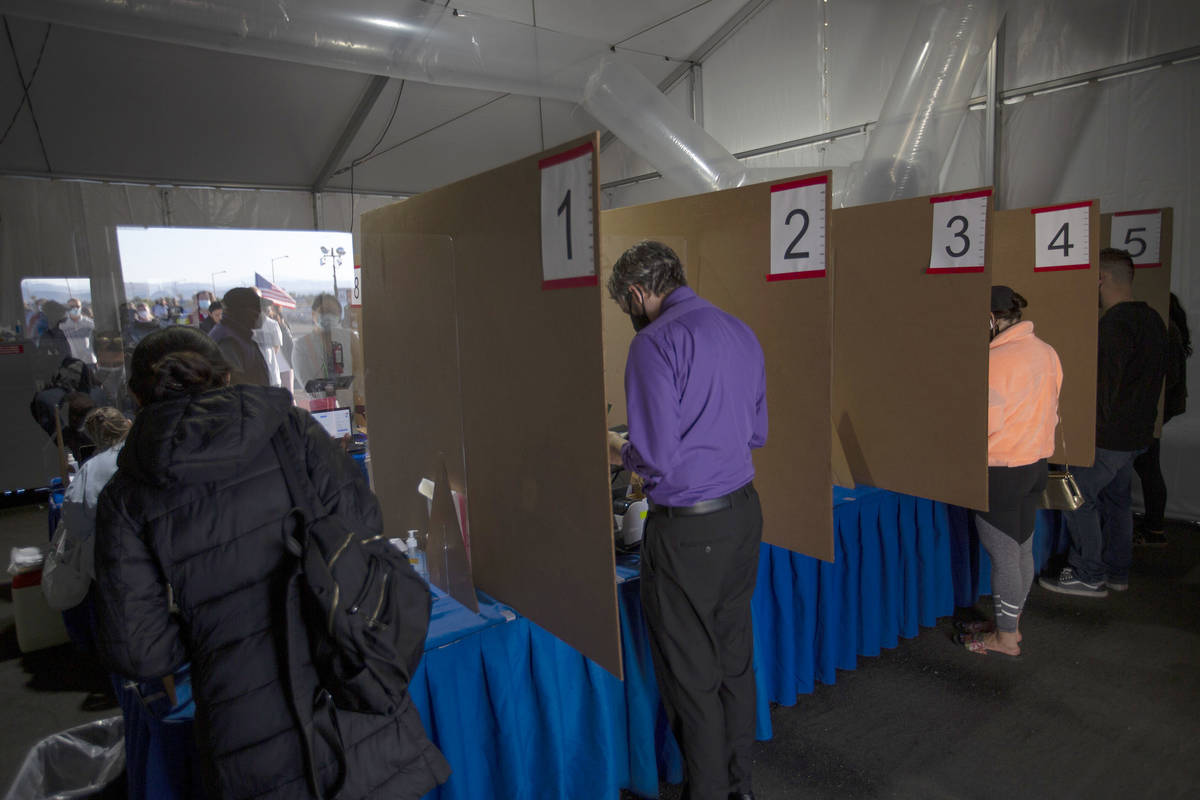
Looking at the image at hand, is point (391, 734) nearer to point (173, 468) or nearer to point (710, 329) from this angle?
point (173, 468)

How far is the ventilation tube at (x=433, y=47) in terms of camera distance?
302 cm

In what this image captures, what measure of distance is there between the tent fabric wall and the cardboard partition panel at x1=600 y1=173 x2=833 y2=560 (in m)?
3.88

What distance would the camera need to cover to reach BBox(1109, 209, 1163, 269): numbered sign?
10.6 ft

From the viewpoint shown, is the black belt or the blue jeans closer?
the black belt

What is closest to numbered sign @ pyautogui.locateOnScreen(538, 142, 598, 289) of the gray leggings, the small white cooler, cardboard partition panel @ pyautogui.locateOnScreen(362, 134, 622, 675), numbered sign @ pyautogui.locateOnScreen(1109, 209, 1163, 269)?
cardboard partition panel @ pyautogui.locateOnScreen(362, 134, 622, 675)

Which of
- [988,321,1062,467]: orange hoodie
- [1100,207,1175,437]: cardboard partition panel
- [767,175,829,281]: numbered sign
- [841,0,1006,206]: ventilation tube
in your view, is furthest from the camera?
[841,0,1006,206]: ventilation tube

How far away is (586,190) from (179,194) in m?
5.77

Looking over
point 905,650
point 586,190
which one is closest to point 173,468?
point 586,190

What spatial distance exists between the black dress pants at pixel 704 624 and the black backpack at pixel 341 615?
21.7 inches

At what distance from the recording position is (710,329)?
4.44 feet

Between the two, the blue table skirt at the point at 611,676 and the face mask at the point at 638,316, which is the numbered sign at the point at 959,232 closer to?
the blue table skirt at the point at 611,676

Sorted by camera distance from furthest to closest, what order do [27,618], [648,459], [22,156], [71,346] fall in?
1. [71,346]
2. [22,156]
3. [27,618]
4. [648,459]

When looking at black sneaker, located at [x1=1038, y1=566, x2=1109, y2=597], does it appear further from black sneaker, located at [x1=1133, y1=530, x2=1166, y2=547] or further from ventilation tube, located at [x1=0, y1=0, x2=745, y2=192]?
ventilation tube, located at [x1=0, y1=0, x2=745, y2=192]

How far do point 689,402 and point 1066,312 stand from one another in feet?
A: 6.35
